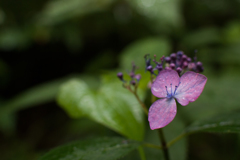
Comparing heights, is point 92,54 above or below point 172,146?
Result: above

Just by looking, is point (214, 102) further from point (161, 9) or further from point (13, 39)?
point (13, 39)

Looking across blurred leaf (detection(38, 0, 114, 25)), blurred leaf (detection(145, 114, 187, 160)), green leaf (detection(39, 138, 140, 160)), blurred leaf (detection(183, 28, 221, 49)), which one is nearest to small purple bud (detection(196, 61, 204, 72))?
green leaf (detection(39, 138, 140, 160))

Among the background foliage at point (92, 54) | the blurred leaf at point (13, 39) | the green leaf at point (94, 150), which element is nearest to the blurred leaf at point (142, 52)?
the background foliage at point (92, 54)

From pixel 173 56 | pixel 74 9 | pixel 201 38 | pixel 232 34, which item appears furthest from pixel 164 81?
pixel 232 34

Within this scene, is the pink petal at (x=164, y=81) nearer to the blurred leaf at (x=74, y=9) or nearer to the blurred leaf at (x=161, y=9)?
the blurred leaf at (x=161, y=9)

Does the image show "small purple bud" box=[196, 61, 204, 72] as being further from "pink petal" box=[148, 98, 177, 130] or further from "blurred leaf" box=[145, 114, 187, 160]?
"blurred leaf" box=[145, 114, 187, 160]

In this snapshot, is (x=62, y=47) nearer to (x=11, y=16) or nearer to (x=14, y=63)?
(x=14, y=63)

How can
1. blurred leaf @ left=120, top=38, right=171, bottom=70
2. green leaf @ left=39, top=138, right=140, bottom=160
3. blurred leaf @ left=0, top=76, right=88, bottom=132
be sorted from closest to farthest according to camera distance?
green leaf @ left=39, top=138, right=140, bottom=160
blurred leaf @ left=120, top=38, right=171, bottom=70
blurred leaf @ left=0, top=76, right=88, bottom=132
